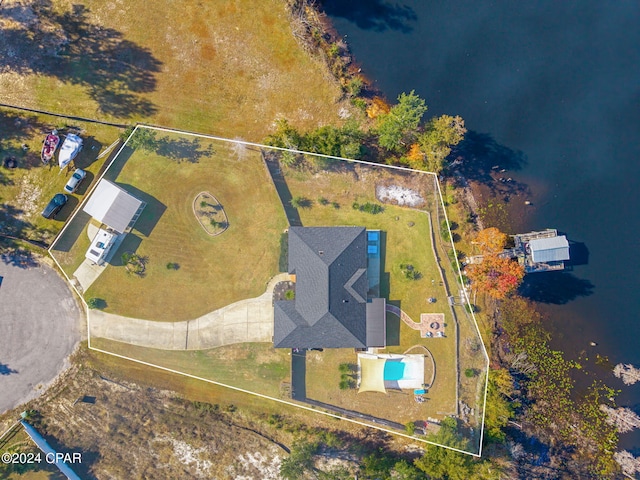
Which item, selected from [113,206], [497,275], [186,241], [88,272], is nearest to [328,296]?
[186,241]

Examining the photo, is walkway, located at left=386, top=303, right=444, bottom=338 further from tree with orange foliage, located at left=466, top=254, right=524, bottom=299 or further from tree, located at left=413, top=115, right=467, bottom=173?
tree, located at left=413, top=115, right=467, bottom=173

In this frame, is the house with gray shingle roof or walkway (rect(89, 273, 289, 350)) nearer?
the house with gray shingle roof

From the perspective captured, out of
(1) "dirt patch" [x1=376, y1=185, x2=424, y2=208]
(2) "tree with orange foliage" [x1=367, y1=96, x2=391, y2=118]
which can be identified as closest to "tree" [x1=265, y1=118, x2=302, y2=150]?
(2) "tree with orange foliage" [x1=367, y1=96, x2=391, y2=118]

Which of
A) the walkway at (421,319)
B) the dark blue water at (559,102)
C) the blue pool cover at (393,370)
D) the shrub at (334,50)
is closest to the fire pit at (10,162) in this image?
the shrub at (334,50)

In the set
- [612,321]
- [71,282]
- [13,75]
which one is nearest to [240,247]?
[71,282]

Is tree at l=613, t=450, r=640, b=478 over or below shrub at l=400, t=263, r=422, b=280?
below

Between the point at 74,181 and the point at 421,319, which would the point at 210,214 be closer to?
the point at 74,181

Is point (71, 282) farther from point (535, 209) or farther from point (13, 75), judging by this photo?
point (535, 209)
